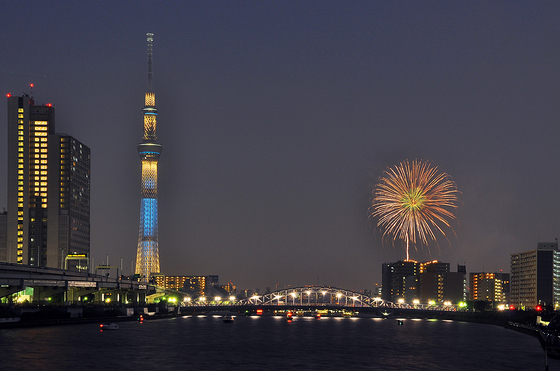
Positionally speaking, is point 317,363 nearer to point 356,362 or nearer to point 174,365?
point 356,362

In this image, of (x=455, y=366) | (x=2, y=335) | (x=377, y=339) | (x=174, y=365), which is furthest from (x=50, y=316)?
(x=455, y=366)

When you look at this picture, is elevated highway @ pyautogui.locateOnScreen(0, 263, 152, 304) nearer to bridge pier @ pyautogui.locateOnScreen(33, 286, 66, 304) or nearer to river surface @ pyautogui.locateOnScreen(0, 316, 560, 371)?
bridge pier @ pyautogui.locateOnScreen(33, 286, 66, 304)

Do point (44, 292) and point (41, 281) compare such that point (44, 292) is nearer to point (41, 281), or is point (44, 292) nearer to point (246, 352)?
point (41, 281)

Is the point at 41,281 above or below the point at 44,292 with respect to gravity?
above

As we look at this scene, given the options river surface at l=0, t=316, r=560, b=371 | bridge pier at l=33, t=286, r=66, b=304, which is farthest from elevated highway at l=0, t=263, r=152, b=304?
river surface at l=0, t=316, r=560, b=371

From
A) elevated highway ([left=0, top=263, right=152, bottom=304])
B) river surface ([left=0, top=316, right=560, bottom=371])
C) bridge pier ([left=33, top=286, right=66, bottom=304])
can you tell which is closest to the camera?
river surface ([left=0, top=316, right=560, bottom=371])

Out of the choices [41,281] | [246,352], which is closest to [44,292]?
[41,281]

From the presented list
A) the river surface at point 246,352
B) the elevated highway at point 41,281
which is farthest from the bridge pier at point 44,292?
the river surface at point 246,352

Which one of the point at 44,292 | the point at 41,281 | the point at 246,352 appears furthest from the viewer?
the point at 44,292

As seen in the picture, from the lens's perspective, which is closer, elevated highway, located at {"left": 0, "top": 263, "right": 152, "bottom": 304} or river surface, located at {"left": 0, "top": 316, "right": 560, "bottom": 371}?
river surface, located at {"left": 0, "top": 316, "right": 560, "bottom": 371}

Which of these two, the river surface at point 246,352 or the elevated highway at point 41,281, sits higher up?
the elevated highway at point 41,281

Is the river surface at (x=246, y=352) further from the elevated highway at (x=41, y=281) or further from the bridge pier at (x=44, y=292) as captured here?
the bridge pier at (x=44, y=292)

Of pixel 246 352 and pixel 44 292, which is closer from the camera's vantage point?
pixel 246 352
